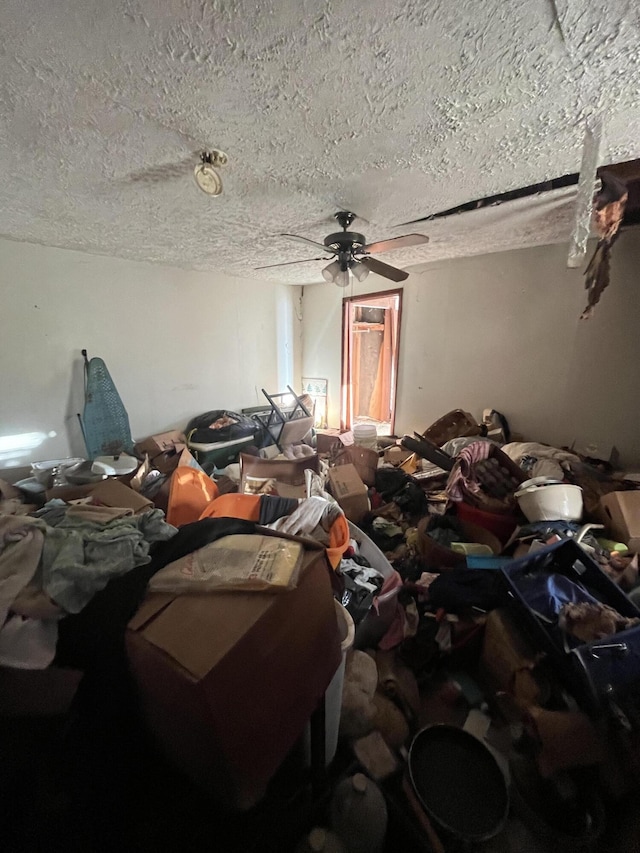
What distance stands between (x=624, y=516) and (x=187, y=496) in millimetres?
2386

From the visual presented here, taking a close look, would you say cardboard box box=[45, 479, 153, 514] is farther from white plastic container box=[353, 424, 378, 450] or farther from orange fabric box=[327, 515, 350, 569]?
white plastic container box=[353, 424, 378, 450]

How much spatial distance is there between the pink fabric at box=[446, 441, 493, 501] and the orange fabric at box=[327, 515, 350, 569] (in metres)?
0.86

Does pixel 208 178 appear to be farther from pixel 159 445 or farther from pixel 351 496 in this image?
pixel 159 445

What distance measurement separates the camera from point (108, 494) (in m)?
1.86

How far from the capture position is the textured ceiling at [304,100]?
74cm

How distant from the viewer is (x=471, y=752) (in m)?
1.08

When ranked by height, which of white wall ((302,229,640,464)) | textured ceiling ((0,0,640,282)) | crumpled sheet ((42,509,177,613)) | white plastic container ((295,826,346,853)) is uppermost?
textured ceiling ((0,0,640,282))

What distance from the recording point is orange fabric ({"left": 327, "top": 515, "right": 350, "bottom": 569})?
4.92ft

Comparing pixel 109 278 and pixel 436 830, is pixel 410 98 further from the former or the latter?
pixel 109 278

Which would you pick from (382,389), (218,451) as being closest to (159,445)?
(218,451)

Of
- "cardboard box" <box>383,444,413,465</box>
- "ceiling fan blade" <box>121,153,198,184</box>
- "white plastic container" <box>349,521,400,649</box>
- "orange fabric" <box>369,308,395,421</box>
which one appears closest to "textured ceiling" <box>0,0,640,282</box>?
"ceiling fan blade" <box>121,153,198,184</box>

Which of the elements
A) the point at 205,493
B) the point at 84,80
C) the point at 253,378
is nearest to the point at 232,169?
the point at 84,80

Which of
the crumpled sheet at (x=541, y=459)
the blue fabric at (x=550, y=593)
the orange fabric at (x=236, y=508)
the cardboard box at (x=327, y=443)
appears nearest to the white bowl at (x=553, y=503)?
the crumpled sheet at (x=541, y=459)

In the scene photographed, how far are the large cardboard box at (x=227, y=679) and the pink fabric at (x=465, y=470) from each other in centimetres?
158
